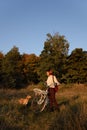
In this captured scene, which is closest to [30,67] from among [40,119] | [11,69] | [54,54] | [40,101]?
[11,69]

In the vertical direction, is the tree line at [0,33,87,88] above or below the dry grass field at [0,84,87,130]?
above

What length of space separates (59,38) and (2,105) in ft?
130

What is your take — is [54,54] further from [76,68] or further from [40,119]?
[40,119]

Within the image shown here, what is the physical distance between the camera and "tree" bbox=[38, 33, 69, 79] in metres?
47.6

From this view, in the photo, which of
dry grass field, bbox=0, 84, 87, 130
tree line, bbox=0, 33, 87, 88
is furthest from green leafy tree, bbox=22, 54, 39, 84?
dry grass field, bbox=0, 84, 87, 130

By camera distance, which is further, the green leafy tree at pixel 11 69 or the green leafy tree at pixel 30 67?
the green leafy tree at pixel 30 67

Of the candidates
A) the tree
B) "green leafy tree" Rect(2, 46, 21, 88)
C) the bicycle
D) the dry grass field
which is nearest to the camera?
the dry grass field

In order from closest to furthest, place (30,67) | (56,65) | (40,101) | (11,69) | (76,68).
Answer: (40,101), (56,65), (76,68), (11,69), (30,67)

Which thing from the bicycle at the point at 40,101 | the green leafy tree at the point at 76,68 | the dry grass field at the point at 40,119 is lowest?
the dry grass field at the point at 40,119

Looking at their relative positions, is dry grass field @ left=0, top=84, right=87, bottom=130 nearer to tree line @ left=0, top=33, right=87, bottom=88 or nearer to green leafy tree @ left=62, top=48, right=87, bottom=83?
tree line @ left=0, top=33, right=87, bottom=88

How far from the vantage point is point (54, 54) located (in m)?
48.9

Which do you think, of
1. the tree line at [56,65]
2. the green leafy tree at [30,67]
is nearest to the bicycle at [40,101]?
the tree line at [56,65]

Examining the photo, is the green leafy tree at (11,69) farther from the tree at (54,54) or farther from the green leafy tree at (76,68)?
the green leafy tree at (76,68)

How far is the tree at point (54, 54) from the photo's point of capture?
47.6m
